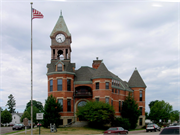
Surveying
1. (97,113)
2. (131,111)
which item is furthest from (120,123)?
(131,111)

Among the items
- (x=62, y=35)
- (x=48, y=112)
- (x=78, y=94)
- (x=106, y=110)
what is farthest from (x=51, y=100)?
(x=62, y=35)

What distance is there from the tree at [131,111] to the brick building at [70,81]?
160 cm

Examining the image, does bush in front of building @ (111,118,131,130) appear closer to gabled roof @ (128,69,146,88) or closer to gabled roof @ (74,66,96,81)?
gabled roof @ (74,66,96,81)

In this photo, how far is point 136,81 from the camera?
6438 cm

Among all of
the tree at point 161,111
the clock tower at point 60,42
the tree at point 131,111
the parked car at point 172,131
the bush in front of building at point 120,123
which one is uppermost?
the clock tower at point 60,42

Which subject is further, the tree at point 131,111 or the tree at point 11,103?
the tree at point 11,103

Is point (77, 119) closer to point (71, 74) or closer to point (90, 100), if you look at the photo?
point (90, 100)

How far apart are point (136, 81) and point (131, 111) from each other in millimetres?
11529

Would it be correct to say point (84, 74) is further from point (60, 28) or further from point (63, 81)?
point (60, 28)

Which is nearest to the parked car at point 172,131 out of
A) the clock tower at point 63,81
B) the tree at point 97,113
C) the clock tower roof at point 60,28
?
the tree at point 97,113

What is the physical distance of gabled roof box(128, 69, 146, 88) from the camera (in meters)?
63.5

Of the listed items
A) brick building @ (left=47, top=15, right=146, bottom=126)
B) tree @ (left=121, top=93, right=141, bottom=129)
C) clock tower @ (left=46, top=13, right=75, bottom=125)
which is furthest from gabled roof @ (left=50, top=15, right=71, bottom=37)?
tree @ (left=121, top=93, right=141, bottom=129)

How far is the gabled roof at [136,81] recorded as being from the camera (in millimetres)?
63528

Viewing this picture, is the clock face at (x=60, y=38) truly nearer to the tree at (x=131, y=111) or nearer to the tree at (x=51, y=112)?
the tree at (x=51, y=112)
